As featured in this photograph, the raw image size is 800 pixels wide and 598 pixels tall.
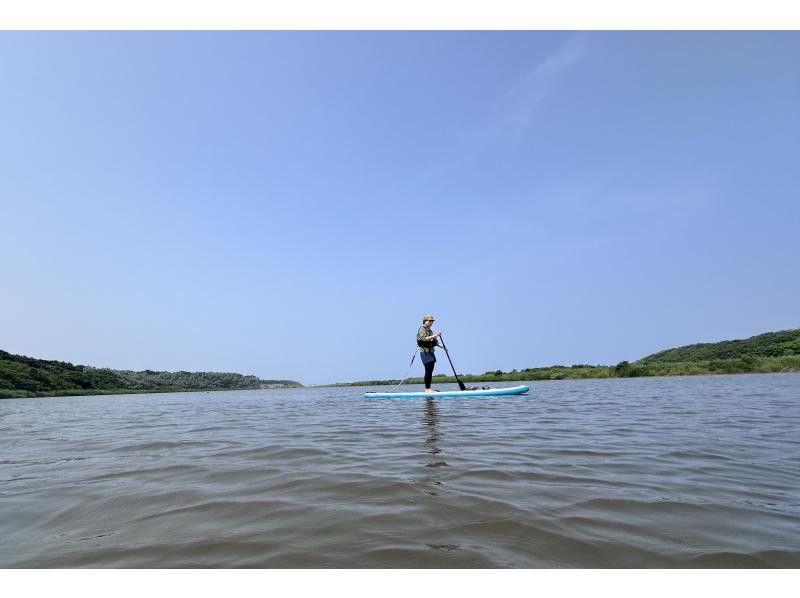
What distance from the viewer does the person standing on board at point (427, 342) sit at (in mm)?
16203

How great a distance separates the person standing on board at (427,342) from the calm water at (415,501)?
8913 millimetres

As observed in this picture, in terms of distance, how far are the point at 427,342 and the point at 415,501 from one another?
41.7 ft

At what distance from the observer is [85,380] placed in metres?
79.1

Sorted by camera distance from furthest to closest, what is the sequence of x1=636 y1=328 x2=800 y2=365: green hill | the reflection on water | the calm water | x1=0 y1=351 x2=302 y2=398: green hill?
Answer: x1=636 y1=328 x2=800 y2=365: green hill → x1=0 y1=351 x2=302 y2=398: green hill → the reflection on water → the calm water

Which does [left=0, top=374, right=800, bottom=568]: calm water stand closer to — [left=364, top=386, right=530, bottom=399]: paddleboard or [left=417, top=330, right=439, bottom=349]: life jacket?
[left=364, top=386, right=530, bottom=399]: paddleboard

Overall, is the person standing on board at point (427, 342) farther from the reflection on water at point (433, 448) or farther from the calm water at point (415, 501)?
the calm water at point (415, 501)

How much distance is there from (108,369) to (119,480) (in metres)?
112

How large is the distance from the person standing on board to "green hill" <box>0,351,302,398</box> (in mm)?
67965

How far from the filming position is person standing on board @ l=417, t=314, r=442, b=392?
53.2 ft

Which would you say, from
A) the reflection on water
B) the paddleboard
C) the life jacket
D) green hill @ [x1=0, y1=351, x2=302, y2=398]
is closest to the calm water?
the reflection on water

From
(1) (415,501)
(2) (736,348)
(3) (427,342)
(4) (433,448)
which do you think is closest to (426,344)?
(3) (427,342)

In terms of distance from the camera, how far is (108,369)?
311 ft
